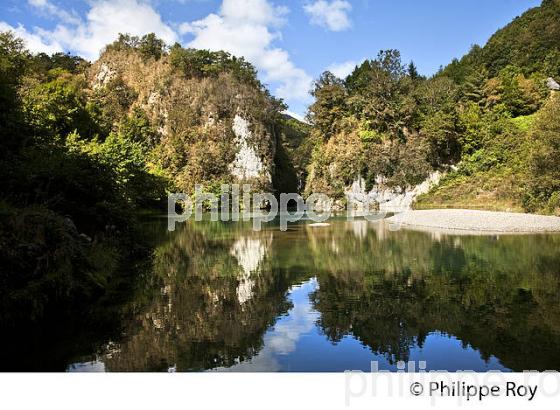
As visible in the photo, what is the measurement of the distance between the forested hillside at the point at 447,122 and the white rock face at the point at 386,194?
629 millimetres

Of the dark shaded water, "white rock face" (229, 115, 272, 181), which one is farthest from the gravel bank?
"white rock face" (229, 115, 272, 181)

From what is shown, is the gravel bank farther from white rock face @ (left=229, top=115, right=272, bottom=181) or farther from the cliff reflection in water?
white rock face @ (left=229, top=115, right=272, bottom=181)

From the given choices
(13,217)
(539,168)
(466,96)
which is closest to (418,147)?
(466,96)

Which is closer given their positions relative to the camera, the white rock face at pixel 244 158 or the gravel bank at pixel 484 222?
the gravel bank at pixel 484 222

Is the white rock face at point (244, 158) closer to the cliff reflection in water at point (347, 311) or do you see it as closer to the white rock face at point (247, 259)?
the white rock face at point (247, 259)

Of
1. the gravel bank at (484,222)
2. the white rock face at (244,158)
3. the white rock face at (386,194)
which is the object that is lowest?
the gravel bank at (484,222)

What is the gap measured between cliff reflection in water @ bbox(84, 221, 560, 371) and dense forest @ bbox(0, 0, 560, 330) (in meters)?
2.28

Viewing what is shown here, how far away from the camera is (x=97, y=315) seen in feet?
28.8

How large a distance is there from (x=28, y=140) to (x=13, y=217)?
23.9 ft

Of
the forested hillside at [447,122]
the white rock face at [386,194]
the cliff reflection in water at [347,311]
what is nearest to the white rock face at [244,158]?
the forested hillside at [447,122]

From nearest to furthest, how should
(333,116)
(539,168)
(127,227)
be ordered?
1. (127,227)
2. (539,168)
3. (333,116)

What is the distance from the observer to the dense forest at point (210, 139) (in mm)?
10445

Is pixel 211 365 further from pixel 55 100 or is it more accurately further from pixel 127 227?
pixel 55 100

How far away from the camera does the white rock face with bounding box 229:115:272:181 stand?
61000 millimetres
